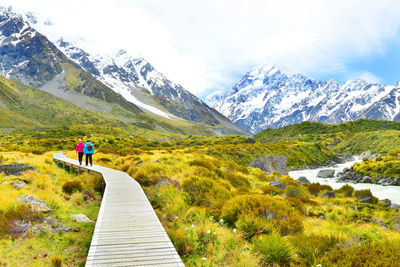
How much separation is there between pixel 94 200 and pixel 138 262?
388 inches

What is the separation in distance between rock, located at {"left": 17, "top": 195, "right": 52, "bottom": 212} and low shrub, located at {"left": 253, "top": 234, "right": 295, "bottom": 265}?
8.68 m

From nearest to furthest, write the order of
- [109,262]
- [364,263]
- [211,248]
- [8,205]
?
[364,263] < [109,262] < [211,248] < [8,205]

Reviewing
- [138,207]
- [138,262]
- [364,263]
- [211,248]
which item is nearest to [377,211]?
[364,263]

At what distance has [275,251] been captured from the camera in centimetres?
604

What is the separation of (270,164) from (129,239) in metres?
37.0

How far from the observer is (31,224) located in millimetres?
8141

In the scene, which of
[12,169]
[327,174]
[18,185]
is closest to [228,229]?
[18,185]

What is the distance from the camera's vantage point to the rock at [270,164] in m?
38.9

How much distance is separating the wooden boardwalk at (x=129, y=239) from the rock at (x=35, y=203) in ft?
7.92

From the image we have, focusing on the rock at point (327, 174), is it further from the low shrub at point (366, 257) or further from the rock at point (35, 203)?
the rock at point (35, 203)

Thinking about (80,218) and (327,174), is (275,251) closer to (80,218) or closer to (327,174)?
(80,218)

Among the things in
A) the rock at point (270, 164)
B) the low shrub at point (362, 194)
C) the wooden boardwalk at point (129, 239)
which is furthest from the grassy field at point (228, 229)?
the rock at point (270, 164)

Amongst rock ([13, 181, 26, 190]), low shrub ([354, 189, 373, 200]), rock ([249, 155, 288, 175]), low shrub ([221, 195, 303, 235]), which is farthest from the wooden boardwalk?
rock ([249, 155, 288, 175])

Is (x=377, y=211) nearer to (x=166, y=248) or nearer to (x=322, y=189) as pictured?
(x=322, y=189)
